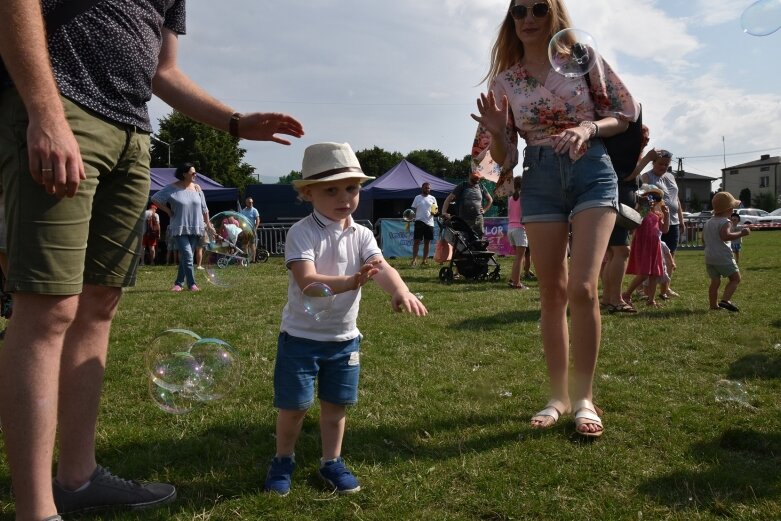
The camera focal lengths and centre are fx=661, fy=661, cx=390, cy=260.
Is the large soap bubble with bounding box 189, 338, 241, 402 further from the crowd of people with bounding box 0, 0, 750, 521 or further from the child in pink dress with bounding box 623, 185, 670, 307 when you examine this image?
the child in pink dress with bounding box 623, 185, 670, 307

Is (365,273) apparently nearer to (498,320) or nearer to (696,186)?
(498,320)

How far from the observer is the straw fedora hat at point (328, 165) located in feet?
8.59

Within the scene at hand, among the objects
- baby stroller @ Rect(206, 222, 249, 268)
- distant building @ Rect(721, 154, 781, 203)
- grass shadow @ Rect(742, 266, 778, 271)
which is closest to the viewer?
baby stroller @ Rect(206, 222, 249, 268)

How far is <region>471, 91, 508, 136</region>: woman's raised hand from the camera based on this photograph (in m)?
3.39

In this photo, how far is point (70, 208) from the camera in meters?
1.95

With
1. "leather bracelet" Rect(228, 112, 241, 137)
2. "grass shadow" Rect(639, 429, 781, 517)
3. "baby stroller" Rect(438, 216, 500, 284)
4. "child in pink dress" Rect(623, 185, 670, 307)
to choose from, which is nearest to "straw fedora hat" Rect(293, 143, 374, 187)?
"leather bracelet" Rect(228, 112, 241, 137)

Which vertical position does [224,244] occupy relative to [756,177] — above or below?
below

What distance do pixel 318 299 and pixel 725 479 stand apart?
1.77 m

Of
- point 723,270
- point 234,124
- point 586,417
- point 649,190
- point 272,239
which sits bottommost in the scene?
point 586,417

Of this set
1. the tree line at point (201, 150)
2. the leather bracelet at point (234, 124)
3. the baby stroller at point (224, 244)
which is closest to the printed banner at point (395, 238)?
the baby stroller at point (224, 244)

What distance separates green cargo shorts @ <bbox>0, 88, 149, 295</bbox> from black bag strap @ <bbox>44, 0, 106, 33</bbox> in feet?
0.77

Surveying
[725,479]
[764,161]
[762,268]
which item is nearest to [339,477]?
[725,479]

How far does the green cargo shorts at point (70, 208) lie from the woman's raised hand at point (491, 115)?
1.76 metres

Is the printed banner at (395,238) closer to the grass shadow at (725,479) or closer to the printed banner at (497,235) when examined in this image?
the printed banner at (497,235)
